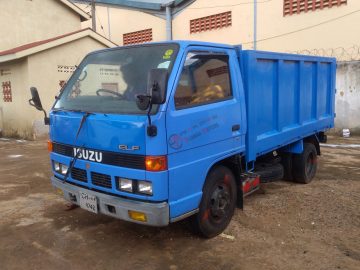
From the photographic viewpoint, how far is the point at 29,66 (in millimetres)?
12633

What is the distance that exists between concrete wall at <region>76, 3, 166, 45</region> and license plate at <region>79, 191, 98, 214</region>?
17.4 meters

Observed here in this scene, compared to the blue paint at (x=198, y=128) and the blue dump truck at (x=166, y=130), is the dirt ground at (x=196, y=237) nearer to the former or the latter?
the blue dump truck at (x=166, y=130)

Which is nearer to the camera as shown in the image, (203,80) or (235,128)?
(203,80)

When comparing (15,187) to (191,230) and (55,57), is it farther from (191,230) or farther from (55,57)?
(55,57)

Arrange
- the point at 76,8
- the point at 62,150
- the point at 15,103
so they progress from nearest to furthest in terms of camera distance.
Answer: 1. the point at 62,150
2. the point at 15,103
3. the point at 76,8

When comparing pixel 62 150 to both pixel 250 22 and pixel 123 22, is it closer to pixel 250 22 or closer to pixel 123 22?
pixel 250 22

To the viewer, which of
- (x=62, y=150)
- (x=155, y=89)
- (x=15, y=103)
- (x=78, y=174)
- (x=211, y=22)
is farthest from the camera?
(x=211, y=22)

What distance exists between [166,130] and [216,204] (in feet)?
4.28

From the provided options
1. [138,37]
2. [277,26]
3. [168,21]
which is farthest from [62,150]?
[138,37]

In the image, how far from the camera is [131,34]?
72.6 ft

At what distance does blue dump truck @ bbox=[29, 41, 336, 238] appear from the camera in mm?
3484

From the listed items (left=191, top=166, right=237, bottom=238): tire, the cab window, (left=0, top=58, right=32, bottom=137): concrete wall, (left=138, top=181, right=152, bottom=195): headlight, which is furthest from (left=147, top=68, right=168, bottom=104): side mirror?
(left=0, top=58, right=32, bottom=137): concrete wall

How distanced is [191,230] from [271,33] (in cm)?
1336

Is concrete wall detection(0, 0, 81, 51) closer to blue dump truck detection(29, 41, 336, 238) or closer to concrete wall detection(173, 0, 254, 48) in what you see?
concrete wall detection(173, 0, 254, 48)
